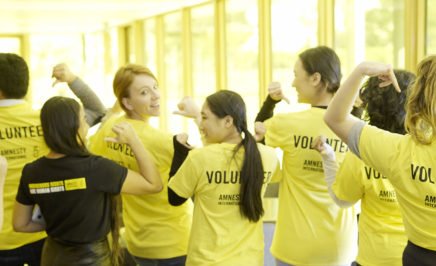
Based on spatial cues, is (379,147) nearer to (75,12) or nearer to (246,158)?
(246,158)

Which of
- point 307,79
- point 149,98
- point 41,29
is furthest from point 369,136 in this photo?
point 41,29

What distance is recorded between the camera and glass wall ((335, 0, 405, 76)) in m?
5.07

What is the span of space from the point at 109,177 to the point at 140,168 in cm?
19

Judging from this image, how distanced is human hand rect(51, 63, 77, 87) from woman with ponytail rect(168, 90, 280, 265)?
0.91m

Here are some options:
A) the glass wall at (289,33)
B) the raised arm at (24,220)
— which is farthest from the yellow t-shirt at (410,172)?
the glass wall at (289,33)

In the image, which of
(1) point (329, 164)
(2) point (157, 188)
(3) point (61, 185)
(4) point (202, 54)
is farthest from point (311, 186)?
(4) point (202, 54)

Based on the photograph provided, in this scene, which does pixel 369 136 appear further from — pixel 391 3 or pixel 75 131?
pixel 391 3

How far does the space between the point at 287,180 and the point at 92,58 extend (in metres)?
12.0

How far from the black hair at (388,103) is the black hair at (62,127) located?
103cm

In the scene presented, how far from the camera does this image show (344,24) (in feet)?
19.7

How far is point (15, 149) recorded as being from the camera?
2674 millimetres

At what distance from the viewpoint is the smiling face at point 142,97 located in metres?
2.67

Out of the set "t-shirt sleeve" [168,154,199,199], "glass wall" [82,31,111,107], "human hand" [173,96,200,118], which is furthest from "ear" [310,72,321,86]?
"glass wall" [82,31,111,107]

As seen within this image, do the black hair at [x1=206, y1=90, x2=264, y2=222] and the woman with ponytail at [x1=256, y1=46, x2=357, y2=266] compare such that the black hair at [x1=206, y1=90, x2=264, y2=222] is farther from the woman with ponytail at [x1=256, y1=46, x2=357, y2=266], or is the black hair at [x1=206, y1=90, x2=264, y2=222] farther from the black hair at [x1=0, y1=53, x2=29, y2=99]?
the black hair at [x1=0, y1=53, x2=29, y2=99]
